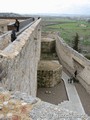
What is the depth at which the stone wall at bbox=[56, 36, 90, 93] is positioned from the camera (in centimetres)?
1819

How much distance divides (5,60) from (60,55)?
22.5 metres

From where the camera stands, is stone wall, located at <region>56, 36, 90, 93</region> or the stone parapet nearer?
stone wall, located at <region>56, 36, 90, 93</region>

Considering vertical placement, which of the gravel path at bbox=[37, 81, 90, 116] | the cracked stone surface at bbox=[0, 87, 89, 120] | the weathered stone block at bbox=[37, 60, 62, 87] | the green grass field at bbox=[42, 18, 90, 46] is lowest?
the green grass field at bbox=[42, 18, 90, 46]

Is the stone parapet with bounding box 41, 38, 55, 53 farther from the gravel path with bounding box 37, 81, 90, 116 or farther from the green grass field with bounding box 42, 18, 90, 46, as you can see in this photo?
the green grass field with bounding box 42, 18, 90, 46

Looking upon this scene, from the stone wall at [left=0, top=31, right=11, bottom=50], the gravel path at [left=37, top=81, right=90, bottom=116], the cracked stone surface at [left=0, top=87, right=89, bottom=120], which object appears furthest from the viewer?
the gravel path at [left=37, top=81, right=90, bottom=116]

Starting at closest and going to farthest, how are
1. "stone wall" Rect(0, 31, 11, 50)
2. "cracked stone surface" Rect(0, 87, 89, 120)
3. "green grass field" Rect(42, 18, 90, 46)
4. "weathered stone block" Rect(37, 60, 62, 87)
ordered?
"cracked stone surface" Rect(0, 87, 89, 120)
"stone wall" Rect(0, 31, 11, 50)
"weathered stone block" Rect(37, 60, 62, 87)
"green grass field" Rect(42, 18, 90, 46)

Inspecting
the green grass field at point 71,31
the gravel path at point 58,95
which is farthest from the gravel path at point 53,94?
the green grass field at point 71,31

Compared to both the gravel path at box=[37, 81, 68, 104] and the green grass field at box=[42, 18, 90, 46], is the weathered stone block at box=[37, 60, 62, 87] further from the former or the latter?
the green grass field at box=[42, 18, 90, 46]

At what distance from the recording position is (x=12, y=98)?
3.04 meters

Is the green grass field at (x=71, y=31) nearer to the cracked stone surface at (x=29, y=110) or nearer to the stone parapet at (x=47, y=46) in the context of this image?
the stone parapet at (x=47, y=46)

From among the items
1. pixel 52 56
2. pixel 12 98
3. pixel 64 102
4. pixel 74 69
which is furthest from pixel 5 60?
pixel 52 56

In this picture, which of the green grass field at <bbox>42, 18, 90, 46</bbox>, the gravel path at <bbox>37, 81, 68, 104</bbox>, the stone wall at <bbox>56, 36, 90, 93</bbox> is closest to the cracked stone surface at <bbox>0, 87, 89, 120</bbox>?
the gravel path at <bbox>37, 81, 68, 104</bbox>

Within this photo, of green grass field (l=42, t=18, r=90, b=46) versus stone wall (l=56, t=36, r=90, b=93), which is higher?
stone wall (l=56, t=36, r=90, b=93)

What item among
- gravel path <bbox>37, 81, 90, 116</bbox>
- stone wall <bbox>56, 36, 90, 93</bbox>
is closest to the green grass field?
stone wall <bbox>56, 36, 90, 93</bbox>
